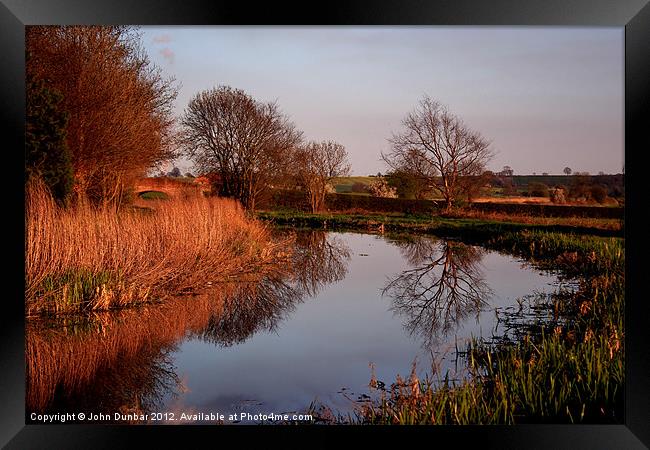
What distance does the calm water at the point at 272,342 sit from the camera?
16.3 ft

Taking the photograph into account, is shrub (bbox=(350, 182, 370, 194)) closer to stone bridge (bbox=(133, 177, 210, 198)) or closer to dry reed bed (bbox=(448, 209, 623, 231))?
dry reed bed (bbox=(448, 209, 623, 231))

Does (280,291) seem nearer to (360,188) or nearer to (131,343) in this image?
(131,343)

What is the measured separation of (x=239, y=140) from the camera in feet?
40.3

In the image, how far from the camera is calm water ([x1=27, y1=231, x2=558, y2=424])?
4.95m

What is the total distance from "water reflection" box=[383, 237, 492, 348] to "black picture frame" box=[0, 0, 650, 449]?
8.13 feet

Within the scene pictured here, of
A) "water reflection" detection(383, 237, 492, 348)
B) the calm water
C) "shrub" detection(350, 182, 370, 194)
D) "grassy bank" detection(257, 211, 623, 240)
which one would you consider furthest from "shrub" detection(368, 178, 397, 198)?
→ the calm water

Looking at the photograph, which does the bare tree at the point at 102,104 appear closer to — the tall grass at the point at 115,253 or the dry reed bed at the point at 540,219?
the tall grass at the point at 115,253

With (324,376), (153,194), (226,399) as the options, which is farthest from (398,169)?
(226,399)

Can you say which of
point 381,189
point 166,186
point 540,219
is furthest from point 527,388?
point 381,189

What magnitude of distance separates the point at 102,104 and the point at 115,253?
3.70 meters

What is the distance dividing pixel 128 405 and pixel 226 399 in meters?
0.83

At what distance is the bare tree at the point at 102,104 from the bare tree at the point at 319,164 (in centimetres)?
264
